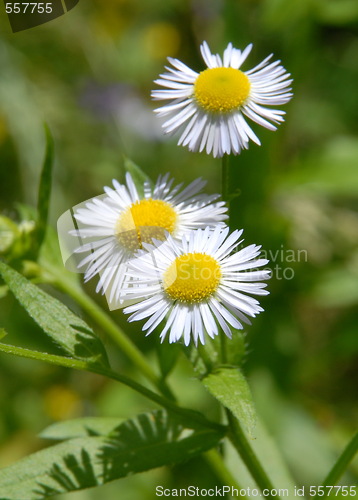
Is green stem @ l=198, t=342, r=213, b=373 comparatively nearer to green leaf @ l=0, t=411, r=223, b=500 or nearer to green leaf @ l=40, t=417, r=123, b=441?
green leaf @ l=0, t=411, r=223, b=500

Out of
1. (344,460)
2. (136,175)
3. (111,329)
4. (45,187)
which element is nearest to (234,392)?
(344,460)

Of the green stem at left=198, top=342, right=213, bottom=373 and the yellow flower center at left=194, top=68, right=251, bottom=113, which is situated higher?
the yellow flower center at left=194, top=68, right=251, bottom=113

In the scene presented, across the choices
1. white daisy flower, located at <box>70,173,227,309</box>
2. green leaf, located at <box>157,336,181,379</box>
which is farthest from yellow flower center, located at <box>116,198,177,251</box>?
green leaf, located at <box>157,336,181,379</box>

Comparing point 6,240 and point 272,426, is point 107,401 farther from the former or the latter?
point 6,240

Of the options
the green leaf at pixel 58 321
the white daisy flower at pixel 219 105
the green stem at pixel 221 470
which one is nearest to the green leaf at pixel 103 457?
the green stem at pixel 221 470

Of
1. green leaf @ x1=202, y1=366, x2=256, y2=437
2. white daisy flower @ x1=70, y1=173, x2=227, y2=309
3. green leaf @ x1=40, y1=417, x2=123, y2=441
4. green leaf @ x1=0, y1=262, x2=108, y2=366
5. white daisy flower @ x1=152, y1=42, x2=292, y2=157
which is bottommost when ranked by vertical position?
green leaf @ x1=40, y1=417, x2=123, y2=441

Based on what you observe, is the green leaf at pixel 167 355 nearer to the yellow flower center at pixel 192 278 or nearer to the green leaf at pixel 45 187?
the yellow flower center at pixel 192 278

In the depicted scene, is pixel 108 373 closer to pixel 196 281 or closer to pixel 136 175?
pixel 196 281
